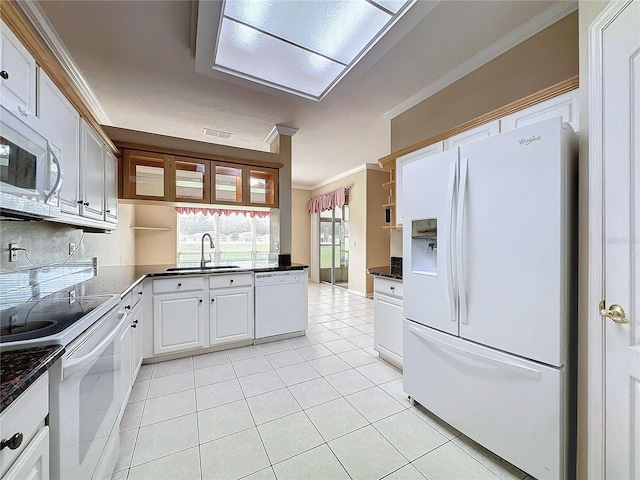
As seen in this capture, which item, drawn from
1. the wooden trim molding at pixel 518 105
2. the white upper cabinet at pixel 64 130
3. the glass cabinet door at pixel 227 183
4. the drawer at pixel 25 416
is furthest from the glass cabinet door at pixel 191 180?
the drawer at pixel 25 416

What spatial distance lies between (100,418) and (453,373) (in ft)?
6.07

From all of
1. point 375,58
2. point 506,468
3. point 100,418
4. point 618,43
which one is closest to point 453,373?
point 506,468

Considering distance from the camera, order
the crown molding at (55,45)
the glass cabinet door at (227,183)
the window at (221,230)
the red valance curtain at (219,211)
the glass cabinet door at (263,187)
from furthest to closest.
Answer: the window at (221,230), the red valance curtain at (219,211), the glass cabinet door at (263,187), the glass cabinet door at (227,183), the crown molding at (55,45)

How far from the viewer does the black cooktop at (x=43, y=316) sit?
96 cm

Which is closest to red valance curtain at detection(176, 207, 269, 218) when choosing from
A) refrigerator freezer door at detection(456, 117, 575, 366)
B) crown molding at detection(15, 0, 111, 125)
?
crown molding at detection(15, 0, 111, 125)

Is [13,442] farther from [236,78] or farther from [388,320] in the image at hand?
[236,78]

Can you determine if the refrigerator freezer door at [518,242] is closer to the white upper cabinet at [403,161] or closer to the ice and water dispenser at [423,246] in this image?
the ice and water dispenser at [423,246]

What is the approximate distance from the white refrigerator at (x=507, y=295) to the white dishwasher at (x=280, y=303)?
1768mm

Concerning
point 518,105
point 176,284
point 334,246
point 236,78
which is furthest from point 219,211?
point 518,105

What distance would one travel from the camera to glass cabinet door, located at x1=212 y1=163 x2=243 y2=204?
337 cm

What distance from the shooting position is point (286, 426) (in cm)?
176

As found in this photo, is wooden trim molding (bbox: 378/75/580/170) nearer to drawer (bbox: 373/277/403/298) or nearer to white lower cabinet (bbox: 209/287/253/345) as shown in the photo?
drawer (bbox: 373/277/403/298)

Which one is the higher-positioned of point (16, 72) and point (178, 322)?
point (16, 72)

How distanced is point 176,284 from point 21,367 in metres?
2.02
